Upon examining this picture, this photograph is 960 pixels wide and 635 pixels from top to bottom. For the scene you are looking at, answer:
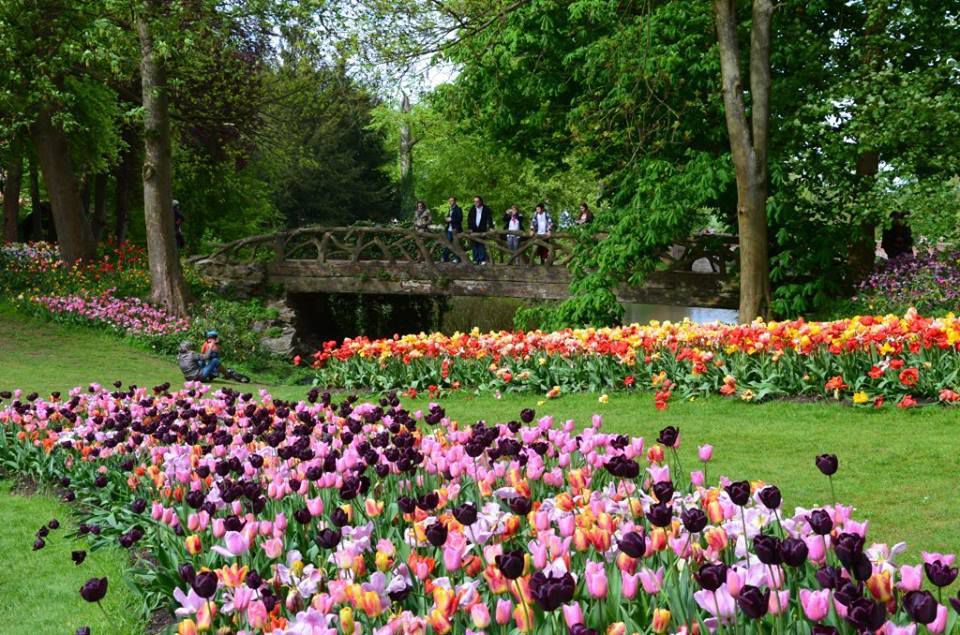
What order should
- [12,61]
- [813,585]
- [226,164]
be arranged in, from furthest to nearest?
[226,164] < [12,61] < [813,585]

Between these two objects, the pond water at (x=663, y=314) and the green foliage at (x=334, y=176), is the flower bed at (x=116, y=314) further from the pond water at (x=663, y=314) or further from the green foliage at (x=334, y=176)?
the pond water at (x=663, y=314)

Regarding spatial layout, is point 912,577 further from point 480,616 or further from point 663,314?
point 663,314

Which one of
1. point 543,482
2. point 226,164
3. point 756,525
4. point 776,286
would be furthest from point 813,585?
point 226,164

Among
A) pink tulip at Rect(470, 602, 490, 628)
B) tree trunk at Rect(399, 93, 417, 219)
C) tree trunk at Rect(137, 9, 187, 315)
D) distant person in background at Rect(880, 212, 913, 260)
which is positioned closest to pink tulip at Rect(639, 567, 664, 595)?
pink tulip at Rect(470, 602, 490, 628)

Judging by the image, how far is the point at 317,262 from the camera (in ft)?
94.4

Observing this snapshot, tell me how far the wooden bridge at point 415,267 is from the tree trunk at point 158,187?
404cm

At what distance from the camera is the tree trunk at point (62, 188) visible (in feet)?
86.2

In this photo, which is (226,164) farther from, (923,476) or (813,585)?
(813,585)

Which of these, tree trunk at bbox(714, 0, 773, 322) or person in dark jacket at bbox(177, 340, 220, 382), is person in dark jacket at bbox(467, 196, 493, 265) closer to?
person in dark jacket at bbox(177, 340, 220, 382)

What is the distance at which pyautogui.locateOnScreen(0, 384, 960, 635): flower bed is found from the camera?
3320 mm

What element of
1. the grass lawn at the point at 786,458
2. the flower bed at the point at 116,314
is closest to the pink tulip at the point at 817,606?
the grass lawn at the point at 786,458

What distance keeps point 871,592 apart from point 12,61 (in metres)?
23.1

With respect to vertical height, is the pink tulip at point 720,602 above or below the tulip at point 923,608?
below

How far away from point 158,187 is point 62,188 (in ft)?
15.1
